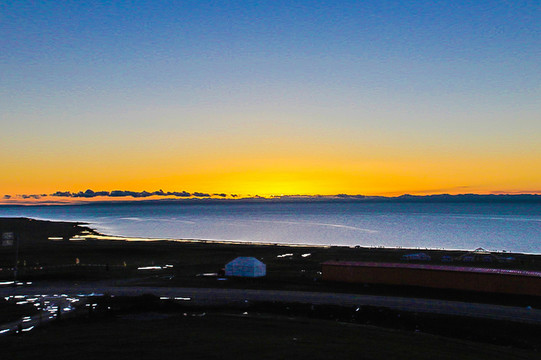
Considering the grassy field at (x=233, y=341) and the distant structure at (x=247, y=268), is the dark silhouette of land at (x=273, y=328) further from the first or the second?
the distant structure at (x=247, y=268)

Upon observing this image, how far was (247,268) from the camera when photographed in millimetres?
49719

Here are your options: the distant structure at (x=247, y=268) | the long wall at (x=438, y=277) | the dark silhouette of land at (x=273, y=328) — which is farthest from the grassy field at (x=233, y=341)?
the distant structure at (x=247, y=268)

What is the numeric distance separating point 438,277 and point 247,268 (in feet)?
59.7

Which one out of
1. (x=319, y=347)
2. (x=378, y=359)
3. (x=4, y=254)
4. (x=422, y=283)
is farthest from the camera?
(x=4, y=254)

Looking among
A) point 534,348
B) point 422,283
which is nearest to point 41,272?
point 422,283

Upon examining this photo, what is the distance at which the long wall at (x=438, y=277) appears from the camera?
3919 centimetres

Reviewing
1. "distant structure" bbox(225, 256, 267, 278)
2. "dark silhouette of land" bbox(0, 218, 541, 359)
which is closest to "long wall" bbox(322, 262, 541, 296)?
"dark silhouette of land" bbox(0, 218, 541, 359)

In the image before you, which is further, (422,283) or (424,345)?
(422,283)

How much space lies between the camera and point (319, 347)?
84.0 ft

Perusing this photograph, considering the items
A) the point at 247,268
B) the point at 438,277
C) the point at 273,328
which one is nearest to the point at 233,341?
the point at 273,328

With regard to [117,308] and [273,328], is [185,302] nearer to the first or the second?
[117,308]

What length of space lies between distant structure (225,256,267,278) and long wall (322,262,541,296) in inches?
264

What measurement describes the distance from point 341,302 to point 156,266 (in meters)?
32.9

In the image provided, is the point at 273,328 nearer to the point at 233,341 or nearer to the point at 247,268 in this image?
the point at 233,341
